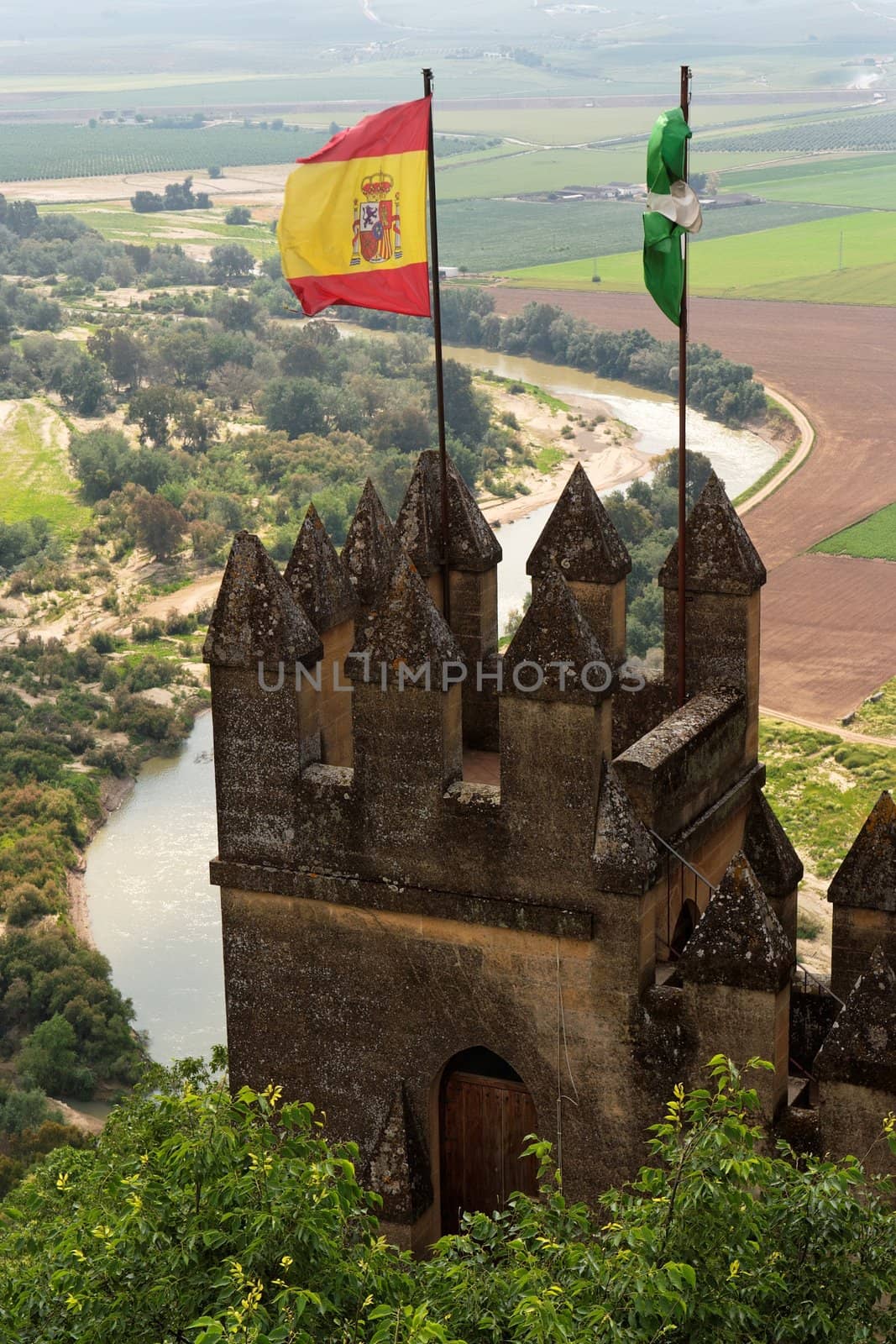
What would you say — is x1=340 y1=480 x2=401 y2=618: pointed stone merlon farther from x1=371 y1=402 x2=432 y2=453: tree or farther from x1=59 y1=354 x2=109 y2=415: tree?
x1=59 y1=354 x2=109 y2=415: tree

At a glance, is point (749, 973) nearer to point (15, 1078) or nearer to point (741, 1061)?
point (741, 1061)

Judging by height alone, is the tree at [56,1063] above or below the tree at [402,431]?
below

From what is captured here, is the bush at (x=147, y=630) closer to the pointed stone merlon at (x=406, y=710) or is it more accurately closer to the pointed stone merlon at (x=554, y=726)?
the pointed stone merlon at (x=406, y=710)

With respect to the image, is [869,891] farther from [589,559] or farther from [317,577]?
[317,577]

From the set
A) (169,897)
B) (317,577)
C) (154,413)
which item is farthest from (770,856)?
(154,413)

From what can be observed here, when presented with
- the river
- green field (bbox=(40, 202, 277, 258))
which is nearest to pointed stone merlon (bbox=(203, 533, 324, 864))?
the river

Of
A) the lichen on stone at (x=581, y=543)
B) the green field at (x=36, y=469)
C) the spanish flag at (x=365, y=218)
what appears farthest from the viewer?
the green field at (x=36, y=469)

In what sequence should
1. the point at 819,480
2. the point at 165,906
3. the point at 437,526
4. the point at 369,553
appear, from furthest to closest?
1. the point at 819,480
2. the point at 165,906
3. the point at 437,526
4. the point at 369,553

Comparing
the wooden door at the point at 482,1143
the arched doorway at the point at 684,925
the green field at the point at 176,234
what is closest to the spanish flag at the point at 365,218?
the arched doorway at the point at 684,925
